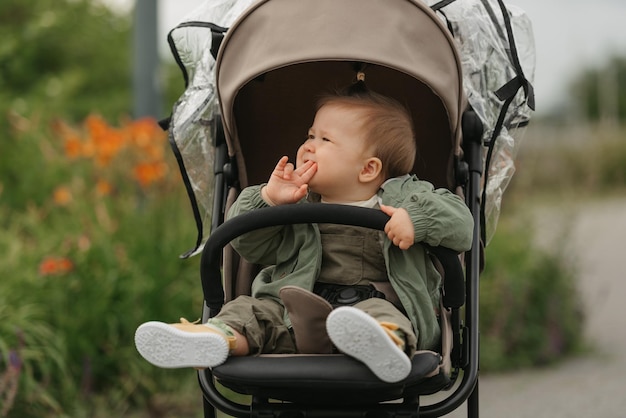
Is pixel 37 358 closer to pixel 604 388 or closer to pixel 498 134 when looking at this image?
pixel 498 134

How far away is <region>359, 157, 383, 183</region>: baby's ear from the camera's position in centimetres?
323

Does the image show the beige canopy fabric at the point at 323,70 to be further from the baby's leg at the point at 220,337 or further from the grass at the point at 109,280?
the grass at the point at 109,280

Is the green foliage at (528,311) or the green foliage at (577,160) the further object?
the green foliage at (577,160)

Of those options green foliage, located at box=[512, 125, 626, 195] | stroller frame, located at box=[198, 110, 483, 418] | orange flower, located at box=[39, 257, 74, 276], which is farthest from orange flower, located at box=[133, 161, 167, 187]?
green foliage, located at box=[512, 125, 626, 195]

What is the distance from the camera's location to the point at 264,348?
2.97 metres


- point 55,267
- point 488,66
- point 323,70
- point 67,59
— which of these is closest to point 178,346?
point 323,70

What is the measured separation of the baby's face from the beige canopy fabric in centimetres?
21

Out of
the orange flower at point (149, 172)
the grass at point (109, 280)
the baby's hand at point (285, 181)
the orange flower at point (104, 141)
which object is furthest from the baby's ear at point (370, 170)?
the orange flower at point (104, 141)

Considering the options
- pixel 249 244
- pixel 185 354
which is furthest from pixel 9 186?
pixel 185 354

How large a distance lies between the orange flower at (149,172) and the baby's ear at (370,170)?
8.80ft

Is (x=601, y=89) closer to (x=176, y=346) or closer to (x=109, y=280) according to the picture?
(x=109, y=280)

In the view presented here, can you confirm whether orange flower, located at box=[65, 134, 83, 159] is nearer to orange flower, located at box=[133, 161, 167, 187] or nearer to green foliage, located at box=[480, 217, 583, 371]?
orange flower, located at box=[133, 161, 167, 187]

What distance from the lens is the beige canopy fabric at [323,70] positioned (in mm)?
3148

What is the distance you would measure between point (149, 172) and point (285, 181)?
2714 millimetres
